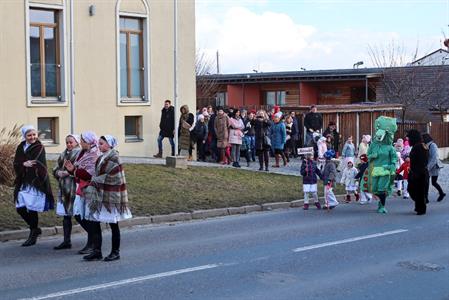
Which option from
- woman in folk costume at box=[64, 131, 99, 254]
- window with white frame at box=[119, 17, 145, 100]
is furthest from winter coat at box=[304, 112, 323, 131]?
woman in folk costume at box=[64, 131, 99, 254]

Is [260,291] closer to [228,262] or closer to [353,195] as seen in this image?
[228,262]

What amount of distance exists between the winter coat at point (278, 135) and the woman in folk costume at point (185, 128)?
2590 millimetres

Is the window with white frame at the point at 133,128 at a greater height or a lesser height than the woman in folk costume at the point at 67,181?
greater

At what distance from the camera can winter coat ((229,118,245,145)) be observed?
878 inches

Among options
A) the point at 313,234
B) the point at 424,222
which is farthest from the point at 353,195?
the point at 313,234

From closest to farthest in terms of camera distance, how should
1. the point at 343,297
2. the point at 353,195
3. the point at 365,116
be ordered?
the point at 343,297 → the point at 353,195 → the point at 365,116

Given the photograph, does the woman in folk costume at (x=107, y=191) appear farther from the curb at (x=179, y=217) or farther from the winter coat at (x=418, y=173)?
the winter coat at (x=418, y=173)

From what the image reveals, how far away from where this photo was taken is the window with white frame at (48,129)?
22312 millimetres

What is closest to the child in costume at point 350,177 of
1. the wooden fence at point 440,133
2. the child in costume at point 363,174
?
the child in costume at point 363,174

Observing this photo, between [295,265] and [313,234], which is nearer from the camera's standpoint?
[295,265]

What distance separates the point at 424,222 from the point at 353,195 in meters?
4.23

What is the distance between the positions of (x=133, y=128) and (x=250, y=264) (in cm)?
1542

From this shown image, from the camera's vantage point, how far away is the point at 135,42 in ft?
80.8

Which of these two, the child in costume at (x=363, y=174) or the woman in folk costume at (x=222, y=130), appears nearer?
the child in costume at (x=363, y=174)
